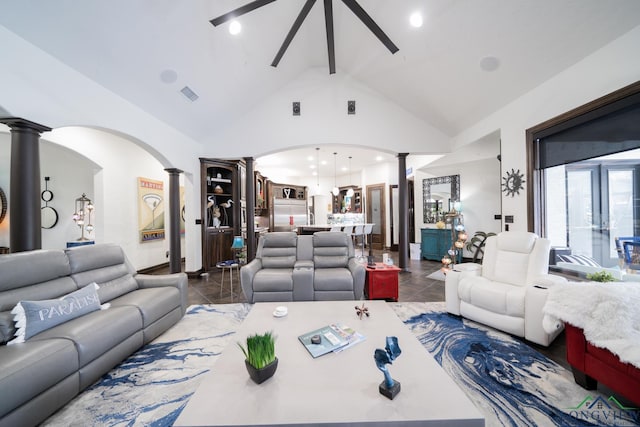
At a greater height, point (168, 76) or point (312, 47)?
point (312, 47)

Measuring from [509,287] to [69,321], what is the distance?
4112mm

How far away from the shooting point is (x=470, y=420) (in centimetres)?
101

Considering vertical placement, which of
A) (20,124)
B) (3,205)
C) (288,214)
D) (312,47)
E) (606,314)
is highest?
(312,47)

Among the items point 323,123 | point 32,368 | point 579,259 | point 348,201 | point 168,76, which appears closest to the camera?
point 32,368

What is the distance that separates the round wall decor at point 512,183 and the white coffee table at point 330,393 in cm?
302

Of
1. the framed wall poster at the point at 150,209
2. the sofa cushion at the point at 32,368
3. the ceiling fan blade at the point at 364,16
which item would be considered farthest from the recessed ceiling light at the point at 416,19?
the framed wall poster at the point at 150,209

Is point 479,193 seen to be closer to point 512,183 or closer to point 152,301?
point 512,183

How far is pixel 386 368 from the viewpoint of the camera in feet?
3.85

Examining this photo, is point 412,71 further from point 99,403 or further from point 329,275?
point 99,403

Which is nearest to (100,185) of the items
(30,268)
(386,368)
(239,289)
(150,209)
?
(150,209)

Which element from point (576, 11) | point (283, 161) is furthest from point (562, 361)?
point (283, 161)

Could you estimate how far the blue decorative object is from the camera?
45.1 inches

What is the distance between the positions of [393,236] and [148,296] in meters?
6.94

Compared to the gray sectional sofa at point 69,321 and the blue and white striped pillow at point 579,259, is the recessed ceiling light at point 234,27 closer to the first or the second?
the gray sectional sofa at point 69,321
